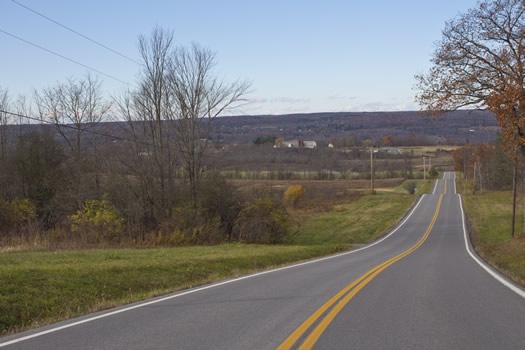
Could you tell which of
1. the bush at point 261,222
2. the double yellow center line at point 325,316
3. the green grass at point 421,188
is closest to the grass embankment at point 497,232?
the double yellow center line at point 325,316

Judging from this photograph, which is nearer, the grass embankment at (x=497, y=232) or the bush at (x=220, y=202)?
the grass embankment at (x=497, y=232)

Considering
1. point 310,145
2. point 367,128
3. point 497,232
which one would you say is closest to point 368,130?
point 367,128

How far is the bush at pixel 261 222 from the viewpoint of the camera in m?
39.8

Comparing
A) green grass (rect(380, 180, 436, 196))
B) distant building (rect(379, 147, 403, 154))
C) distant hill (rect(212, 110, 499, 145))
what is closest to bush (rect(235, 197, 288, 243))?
green grass (rect(380, 180, 436, 196))

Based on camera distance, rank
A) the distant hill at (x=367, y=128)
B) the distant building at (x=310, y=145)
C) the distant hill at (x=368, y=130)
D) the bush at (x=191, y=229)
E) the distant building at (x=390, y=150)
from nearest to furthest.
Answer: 1. the bush at (x=191, y=229)
2. the distant building at (x=310, y=145)
3. the distant building at (x=390, y=150)
4. the distant hill at (x=368, y=130)
5. the distant hill at (x=367, y=128)

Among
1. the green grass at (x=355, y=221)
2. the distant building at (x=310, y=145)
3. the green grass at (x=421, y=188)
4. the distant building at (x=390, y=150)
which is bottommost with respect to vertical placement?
the green grass at (x=355, y=221)

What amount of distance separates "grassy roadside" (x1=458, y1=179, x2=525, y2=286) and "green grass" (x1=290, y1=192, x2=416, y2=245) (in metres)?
8.50

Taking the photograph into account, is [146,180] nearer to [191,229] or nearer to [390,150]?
[191,229]

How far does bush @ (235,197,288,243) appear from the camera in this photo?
3984 cm

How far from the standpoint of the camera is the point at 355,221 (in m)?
65.1

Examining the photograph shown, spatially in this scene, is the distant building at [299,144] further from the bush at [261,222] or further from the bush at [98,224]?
the bush at [98,224]

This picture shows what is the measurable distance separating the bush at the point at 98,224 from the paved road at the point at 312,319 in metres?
20.4

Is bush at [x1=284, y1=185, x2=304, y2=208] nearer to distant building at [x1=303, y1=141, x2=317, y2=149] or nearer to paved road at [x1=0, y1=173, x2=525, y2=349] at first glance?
distant building at [x1=303, y1=141, x2=317, y2=149]

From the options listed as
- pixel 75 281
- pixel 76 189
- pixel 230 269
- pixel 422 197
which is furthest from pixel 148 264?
pixel 422 197
